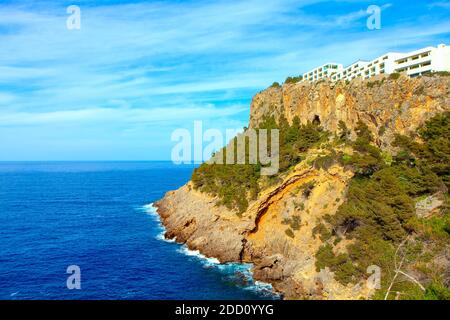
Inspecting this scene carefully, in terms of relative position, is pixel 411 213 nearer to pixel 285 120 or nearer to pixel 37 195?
pixel 285 120

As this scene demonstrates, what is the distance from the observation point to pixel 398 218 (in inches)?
1516

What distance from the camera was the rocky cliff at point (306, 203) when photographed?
4484cm

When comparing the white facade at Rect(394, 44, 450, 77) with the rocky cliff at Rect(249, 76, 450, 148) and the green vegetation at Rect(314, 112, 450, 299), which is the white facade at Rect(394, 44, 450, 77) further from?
the green vegetation at Rect(314, 112, 450, 299)

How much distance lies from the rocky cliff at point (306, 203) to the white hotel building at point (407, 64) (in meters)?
18.6

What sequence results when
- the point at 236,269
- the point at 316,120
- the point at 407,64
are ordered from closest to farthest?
the point at 236,269, the point at 316,120, the point at 407,64

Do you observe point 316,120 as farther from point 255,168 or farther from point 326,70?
point 326,70

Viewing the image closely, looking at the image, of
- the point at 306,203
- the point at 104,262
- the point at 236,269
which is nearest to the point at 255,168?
the point at 306,203

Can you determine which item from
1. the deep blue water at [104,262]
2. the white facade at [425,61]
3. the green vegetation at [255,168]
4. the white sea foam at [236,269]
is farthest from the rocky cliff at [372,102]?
the deep blue water at [104,262]

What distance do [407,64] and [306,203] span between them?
46.3 m

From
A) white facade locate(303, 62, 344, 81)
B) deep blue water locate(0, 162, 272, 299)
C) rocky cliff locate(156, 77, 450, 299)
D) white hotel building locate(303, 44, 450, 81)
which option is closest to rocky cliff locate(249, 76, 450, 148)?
rocky cliff locate(156, 77, 450, 299)

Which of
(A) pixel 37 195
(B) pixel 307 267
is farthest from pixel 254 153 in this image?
(A) pixel 37 195

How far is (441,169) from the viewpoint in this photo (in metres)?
39.1

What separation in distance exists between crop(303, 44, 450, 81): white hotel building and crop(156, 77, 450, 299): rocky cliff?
61.1 ft

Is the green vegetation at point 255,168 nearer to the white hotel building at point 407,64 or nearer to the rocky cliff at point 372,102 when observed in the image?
the rocky cliff at point 372,102
